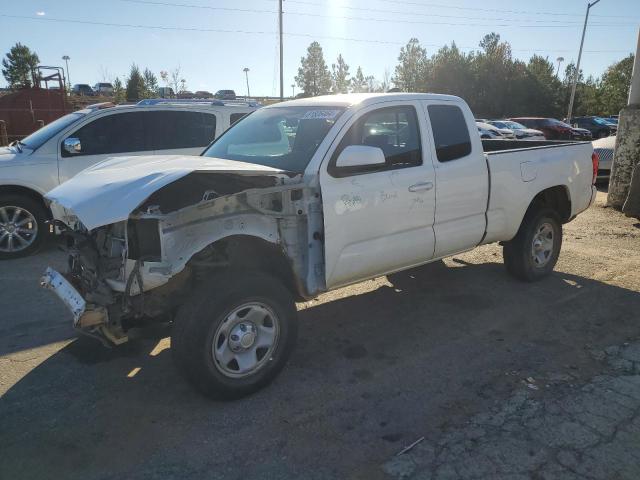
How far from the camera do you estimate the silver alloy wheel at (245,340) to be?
10.6ft

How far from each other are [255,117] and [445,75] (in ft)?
179

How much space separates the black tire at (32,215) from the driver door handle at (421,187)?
17.2 feet

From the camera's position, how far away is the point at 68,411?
327 cm

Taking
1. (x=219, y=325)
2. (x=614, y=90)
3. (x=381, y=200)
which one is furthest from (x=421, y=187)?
(x=614, y=90)

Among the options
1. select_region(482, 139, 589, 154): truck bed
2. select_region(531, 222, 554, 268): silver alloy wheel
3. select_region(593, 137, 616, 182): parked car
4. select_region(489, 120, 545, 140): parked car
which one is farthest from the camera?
select_region(489, 120, 545, 140): parked car

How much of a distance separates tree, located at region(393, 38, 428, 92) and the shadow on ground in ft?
185

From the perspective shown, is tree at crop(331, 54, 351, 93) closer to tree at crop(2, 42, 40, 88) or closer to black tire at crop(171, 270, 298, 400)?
tree at crop(2, 42, 40, 88)

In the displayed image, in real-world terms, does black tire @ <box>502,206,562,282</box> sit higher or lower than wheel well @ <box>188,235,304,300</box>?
lower

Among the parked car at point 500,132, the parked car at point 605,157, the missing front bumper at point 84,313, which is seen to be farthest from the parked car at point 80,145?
the parked car at point 500,132

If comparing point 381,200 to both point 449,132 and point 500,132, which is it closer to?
point 449,132

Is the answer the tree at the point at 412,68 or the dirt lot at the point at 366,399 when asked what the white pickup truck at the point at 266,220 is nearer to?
the dirt lot at the point at 366,399

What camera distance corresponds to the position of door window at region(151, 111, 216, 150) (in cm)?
757

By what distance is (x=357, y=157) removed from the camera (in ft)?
11.6

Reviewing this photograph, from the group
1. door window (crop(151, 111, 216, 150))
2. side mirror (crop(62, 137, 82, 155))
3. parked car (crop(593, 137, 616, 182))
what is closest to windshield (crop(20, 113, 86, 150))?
side mirror (crop(62, 137, 82, 155))
